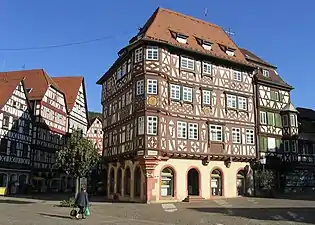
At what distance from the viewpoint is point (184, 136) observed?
32.9m

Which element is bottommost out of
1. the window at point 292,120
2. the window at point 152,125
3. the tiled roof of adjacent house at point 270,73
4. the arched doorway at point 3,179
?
the arched doorway at point 3,179

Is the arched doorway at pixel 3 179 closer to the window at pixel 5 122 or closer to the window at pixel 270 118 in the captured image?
the window at pixel 5 122

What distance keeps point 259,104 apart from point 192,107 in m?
8.99

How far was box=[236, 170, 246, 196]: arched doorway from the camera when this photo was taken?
36.3 metres

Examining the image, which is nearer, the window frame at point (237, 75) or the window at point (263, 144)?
the window frame at point (237, 75)

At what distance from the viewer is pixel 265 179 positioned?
3634cm

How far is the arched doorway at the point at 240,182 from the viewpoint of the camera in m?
36.3

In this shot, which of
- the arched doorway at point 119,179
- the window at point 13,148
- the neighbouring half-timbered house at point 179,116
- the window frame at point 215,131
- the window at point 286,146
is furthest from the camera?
the window at point 13,148

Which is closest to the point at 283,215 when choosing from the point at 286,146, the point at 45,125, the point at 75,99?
the point at 286,146

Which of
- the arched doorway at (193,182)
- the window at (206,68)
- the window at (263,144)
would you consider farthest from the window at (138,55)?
the window at (263,144)

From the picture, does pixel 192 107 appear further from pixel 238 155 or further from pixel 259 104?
pixel 259 104

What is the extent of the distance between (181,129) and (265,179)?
10071 millimetres

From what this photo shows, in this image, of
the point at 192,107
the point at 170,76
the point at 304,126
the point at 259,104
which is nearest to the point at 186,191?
the point at 192,107

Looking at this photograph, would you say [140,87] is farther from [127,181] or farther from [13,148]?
[13,148]
